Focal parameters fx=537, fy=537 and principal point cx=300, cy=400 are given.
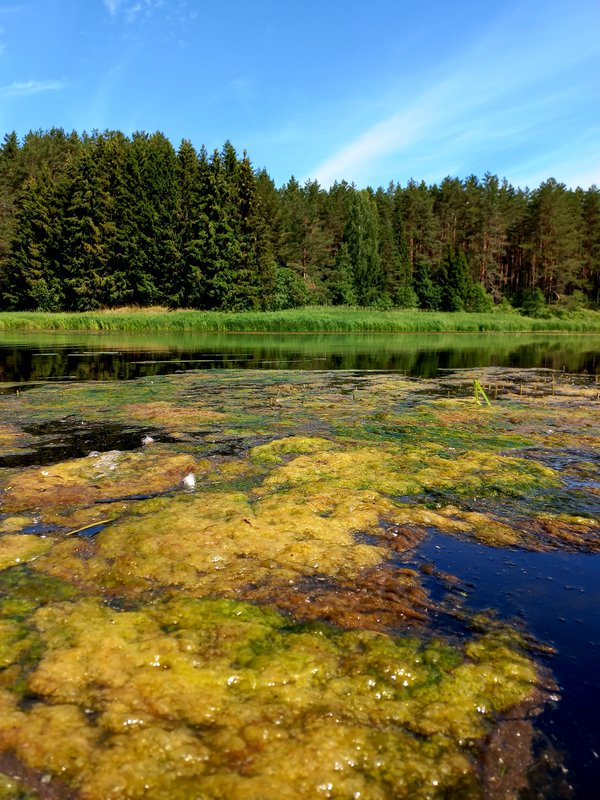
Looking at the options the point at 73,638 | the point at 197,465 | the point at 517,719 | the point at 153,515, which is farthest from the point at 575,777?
the point at 197,465

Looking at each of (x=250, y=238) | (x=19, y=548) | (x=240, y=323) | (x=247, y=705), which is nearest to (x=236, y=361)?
(x=19, y=548)

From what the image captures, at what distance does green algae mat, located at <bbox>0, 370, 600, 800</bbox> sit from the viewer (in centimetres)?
204

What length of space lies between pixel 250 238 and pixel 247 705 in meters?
48.0

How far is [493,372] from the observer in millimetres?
15023

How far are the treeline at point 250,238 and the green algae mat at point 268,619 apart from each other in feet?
132

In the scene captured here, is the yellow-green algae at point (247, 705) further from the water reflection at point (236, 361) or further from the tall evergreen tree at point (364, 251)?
the tall evergreen tree at point (364, 251)

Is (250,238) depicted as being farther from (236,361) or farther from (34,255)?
(236,361)

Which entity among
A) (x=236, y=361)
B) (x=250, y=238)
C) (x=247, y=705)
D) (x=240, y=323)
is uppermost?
(x=250, y=238)

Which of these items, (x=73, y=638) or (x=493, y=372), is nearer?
(x=73, y=638)

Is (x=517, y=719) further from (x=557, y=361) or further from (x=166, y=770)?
(x=557, y=361)

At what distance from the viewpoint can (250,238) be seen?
47.5 meters

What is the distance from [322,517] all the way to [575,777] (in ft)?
8.60

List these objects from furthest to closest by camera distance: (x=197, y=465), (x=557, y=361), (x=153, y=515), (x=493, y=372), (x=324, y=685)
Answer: (x=557, y=361) → (x=493, y=372) → (x=197, y=465) → (x=153, y=515) → (x=324, y=685)

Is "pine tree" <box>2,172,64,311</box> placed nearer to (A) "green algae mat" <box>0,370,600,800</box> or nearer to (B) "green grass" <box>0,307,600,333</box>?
(B) "green grass" <box>0,307,600,333</box>
